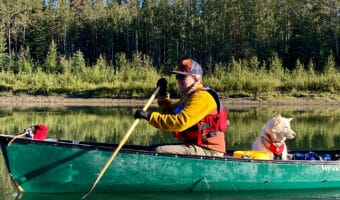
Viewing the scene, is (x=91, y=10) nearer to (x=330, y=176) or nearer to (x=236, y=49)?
(x=236, y=49)

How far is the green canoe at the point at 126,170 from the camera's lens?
7.36 metres

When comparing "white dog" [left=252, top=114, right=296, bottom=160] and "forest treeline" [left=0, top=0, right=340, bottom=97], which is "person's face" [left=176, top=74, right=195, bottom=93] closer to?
"white dog" [left=252, top=114, right=296, bottom=160]

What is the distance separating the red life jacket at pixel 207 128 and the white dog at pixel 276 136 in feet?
3.60

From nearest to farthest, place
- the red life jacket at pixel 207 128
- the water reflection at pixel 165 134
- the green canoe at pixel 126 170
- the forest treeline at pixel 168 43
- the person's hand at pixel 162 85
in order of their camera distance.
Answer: the green canoe at pixel 126 170 → the red life jacket at pixel 207 128 → the person's hand at pixel 162 85 → the water reflection at pixel 165 134 → the forest treeline at pixel 168 43

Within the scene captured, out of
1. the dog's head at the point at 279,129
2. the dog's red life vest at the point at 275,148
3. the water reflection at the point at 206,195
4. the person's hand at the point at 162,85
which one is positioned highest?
the person's hand at the point at 162,85

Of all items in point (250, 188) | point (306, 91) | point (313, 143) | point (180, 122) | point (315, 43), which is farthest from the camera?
point (315, 43)

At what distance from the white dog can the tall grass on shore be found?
24.5m

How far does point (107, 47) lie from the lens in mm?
65562

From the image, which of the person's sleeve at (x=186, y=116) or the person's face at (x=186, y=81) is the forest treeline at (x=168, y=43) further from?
the person's sleeve at (x=186, y=116)

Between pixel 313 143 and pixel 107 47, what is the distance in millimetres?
53919

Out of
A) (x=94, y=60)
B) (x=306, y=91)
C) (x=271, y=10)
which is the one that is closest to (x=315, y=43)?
(x=271, y=10)

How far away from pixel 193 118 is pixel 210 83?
92.3 ft

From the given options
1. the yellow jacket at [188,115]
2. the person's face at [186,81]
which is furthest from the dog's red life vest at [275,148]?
the person's face at [186,81]

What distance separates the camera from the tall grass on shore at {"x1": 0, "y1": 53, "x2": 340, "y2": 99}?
3328 cm
